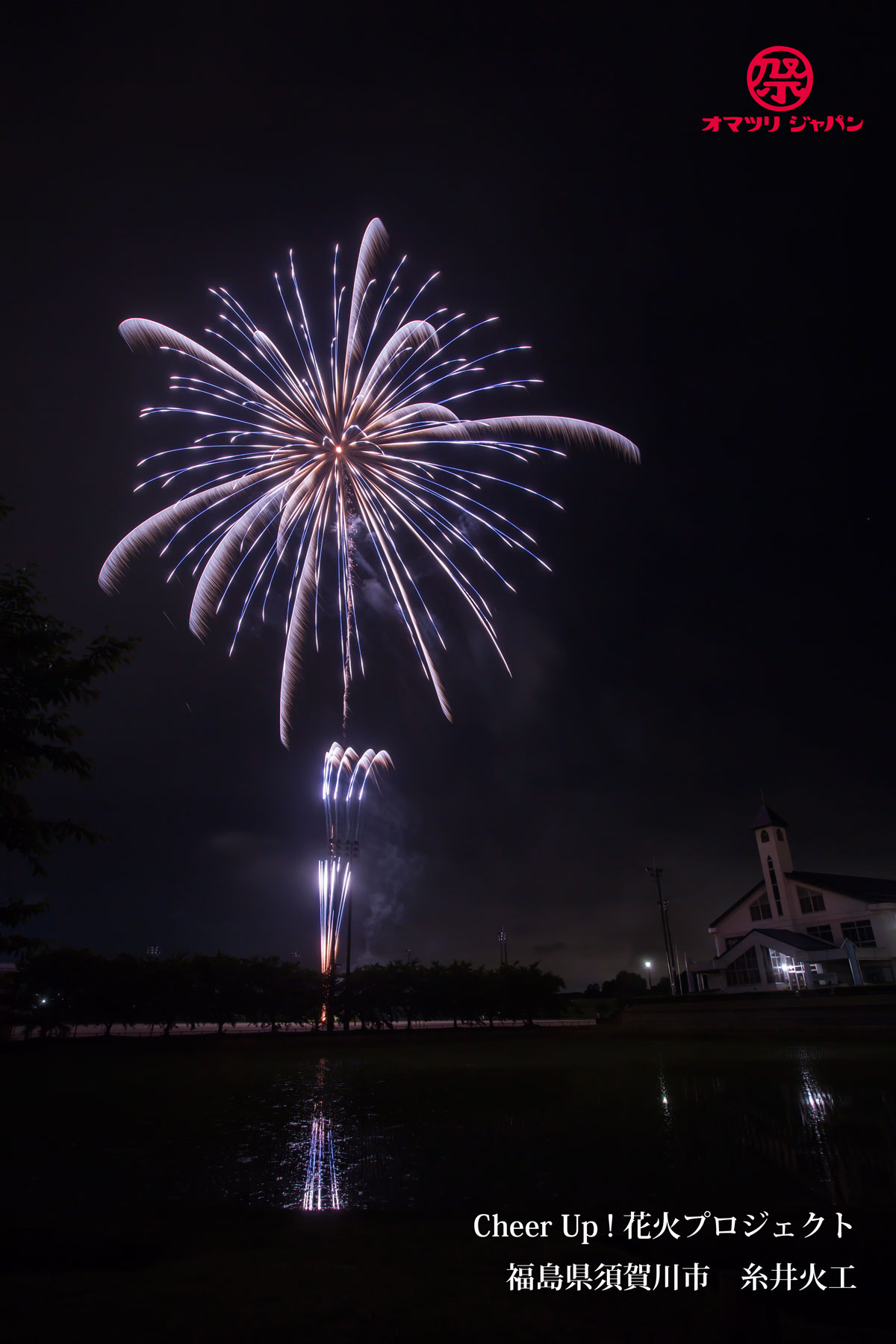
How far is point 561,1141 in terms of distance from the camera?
10047 mm

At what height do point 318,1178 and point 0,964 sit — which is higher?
point 0,964

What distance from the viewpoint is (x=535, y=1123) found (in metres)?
11.5

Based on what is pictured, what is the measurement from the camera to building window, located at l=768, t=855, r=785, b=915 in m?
54.1

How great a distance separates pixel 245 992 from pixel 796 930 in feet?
129

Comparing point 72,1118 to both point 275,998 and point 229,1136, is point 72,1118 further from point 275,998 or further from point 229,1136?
point 275,998

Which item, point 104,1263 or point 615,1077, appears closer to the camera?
point 104,1263

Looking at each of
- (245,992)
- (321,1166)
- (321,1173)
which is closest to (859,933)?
(245,992)

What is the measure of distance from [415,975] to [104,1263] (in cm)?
4408

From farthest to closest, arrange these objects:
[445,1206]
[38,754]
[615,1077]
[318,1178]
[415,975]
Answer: [415,975]
[615,1077]
[38,754]
[318,1178]
[445,1206]

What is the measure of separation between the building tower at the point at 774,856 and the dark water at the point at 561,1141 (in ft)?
125

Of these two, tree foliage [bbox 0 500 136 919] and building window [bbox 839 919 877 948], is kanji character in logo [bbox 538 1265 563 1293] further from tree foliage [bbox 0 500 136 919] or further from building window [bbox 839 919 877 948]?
building window [bbox 839 919 877 948]

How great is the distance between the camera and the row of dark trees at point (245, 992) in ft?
121

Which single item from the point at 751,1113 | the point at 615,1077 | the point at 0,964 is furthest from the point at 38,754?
the point at 0,964

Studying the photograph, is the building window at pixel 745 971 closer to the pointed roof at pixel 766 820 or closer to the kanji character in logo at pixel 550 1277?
the pointed roof at pixel 766 820
